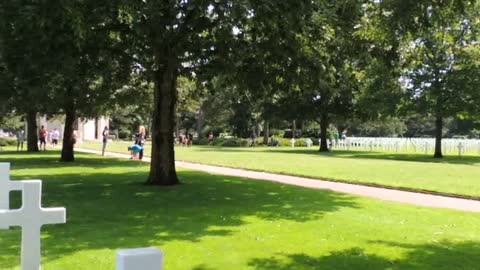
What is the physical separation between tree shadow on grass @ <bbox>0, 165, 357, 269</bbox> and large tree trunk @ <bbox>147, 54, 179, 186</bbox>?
0.58 metres

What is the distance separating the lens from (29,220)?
17.2 feet

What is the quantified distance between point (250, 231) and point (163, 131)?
724cm

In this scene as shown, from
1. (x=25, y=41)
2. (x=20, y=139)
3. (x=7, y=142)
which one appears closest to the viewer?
(x=25, y=41)

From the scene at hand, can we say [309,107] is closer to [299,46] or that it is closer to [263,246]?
[299,46]

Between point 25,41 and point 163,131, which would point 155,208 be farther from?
point 25,41

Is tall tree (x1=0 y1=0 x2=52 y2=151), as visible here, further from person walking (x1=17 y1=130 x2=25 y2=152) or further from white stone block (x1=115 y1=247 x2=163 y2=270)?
person walking (x1=17 y1=130 x2=25 y2=152)

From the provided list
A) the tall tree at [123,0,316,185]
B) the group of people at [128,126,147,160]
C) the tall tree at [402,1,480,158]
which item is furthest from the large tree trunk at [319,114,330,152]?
the tall tree at [123,0,316,185]

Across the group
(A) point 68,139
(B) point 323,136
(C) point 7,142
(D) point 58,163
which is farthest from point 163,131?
(C) point 7,142

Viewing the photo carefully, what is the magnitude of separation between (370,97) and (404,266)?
30235 millimetres

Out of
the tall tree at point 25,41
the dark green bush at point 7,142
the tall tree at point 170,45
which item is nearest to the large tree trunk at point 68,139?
the tall tree at point 170,45

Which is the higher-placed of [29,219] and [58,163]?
[29,219]

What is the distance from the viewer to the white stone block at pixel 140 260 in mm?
2643

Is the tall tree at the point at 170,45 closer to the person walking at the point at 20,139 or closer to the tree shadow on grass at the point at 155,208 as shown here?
the tree shadow on grass at the point at 155,208

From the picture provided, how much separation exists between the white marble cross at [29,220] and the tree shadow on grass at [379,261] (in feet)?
8.63
